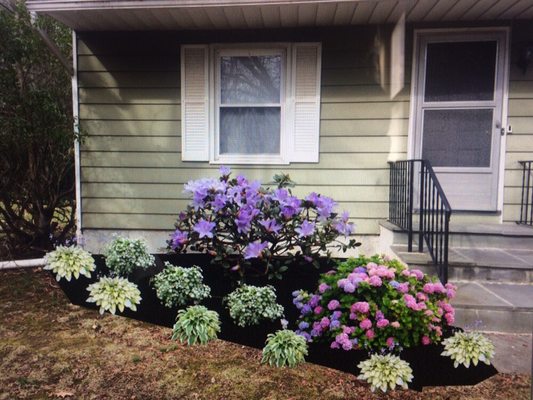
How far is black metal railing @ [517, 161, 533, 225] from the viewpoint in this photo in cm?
414

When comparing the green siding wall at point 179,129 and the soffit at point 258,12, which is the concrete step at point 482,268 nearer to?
the green siding wall at point 179,129

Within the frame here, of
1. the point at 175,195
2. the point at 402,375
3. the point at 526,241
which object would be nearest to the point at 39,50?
the point at 175,195

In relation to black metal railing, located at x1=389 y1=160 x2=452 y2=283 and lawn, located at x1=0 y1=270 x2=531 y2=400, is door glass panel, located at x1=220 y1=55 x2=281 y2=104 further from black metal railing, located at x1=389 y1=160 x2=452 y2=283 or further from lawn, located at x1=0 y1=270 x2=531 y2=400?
lawn, located at x1=0 y1=270 x2=531 y2=400

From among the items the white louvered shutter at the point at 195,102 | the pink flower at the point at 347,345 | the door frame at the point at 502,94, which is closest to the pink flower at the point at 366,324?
the pink flower at the point at 347,345

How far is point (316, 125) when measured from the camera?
436 cm

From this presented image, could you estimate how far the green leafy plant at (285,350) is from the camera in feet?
7.79

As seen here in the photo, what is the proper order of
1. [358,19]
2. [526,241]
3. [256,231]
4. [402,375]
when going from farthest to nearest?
[358,19]
[526,241]
[256,231]
[402,375]

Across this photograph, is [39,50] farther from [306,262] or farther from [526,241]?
[526,241]

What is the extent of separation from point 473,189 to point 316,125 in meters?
1.78

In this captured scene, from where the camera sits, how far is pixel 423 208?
3.63 metres

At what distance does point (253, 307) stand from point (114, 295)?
1106 mm

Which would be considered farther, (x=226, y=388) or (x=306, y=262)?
(x=306, y=262)

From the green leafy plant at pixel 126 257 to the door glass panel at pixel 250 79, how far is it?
74.9 inches

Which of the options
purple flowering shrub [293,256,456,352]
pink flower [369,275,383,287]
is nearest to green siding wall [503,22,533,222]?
purple flowering shrub [293,256,456,352]
